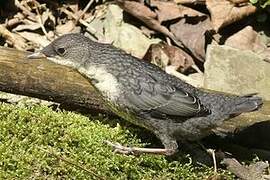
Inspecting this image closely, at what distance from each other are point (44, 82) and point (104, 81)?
0.68 meters

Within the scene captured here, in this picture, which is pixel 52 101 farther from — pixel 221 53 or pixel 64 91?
pixel 221 53

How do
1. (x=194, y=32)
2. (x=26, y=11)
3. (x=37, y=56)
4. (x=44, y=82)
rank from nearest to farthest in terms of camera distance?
1. (x=37, y=56)
2. (x=44, y=82)
3. (x=194, y=32)
4. (x=26, y=11)

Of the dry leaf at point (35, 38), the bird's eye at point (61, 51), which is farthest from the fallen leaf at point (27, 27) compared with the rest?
the bird's eye at point (61, 51)

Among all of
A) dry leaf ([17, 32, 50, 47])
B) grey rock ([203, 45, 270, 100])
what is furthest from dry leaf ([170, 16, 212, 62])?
dry leaf ([17, 32, 50, 47])

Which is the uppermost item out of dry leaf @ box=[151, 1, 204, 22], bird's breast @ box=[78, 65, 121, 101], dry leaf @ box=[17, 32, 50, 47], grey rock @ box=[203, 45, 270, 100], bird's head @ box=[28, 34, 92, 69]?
bird's head @ box=[28, 34, 92, 69]

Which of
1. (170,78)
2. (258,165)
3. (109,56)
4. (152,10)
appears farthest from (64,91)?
(152,10)

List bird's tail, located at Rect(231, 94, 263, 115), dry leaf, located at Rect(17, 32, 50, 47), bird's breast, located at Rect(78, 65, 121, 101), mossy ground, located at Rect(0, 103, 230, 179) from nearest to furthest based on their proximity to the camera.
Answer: mossy ground, located at Rect(0, 103, 230, 179) < bird's breast, located at Rect(78, 65, 121, 101) < bird's tail, located at Rect(231, 94, 263, 115) < dry leaf, located at Rect(17, 32, 50, 47)

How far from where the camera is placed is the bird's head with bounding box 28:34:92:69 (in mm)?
4723

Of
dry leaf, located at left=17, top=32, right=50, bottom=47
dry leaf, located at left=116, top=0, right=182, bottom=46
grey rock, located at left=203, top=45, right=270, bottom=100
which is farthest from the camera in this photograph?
dry leaf, located at left=116, top=0, right=182, bottom=46

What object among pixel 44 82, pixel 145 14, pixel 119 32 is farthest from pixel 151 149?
pixel 145 14

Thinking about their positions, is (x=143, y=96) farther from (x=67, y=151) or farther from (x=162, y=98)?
(x=67, y=151)

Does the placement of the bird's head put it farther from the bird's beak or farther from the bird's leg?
the bird's leg

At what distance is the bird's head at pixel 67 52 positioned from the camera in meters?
4.72

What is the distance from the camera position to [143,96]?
4770 millimetres
